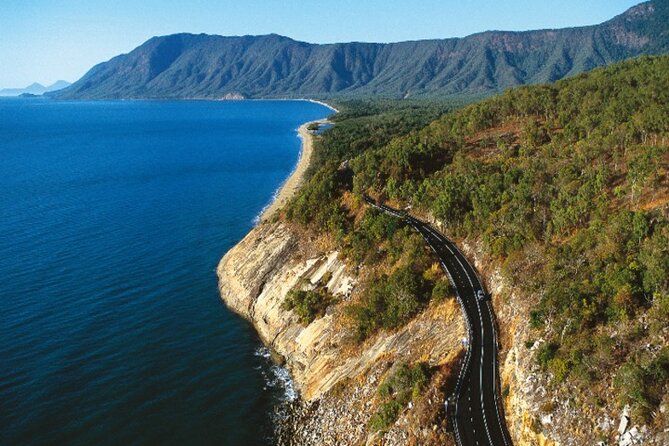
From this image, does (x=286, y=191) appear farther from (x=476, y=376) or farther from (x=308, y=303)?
(x=476, y=376)

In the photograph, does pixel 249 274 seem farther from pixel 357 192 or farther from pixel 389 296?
pixel 389 296

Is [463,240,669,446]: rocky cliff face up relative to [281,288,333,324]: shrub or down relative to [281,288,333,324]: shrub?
up

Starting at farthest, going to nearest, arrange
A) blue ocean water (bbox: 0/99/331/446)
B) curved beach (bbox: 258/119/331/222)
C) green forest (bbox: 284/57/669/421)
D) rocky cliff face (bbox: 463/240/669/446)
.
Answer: curved beach (bbox: 258/119/331/222)
blue ocean water (bbox: 0/99/331/446)
green forest (bbox: 284/57/669/421)
rocky cliff face (bbox: 463/240/669/446)

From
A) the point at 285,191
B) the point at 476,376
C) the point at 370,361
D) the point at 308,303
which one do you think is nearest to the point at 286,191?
the point at 285,191

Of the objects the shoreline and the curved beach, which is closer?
the shoreline

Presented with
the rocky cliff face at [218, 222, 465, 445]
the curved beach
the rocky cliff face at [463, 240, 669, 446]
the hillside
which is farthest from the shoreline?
the rocky cliff face at [463, 240, 669, 446]

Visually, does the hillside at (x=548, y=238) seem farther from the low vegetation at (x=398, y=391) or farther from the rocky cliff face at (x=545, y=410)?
the low vegetation at (x=398, y=391)

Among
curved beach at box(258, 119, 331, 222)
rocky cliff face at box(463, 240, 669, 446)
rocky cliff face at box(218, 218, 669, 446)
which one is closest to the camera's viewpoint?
rocky cliff face at box(463, 240, 669, 446)

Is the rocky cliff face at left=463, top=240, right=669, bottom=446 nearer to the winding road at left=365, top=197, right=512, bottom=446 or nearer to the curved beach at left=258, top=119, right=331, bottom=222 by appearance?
the winding road at left=365, top=197, right=512, bottom=446
